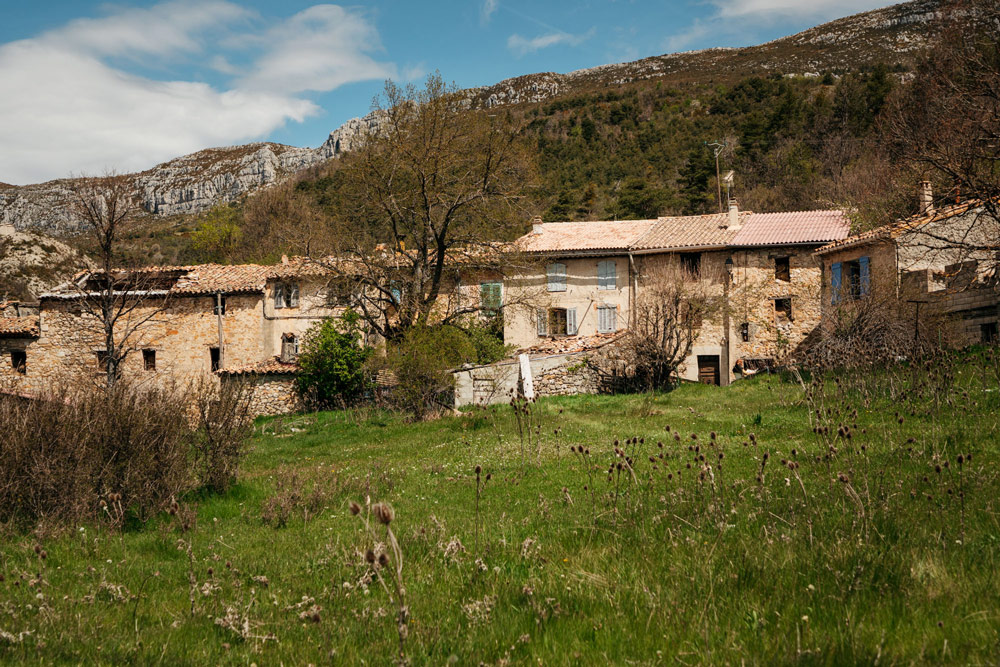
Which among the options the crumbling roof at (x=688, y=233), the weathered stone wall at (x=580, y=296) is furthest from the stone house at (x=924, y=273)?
the weathered stone wall at (x=580, y=296)

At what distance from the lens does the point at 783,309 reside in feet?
101

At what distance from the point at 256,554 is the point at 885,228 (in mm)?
25113

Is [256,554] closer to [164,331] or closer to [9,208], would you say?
[164,331]

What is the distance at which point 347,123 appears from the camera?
138m

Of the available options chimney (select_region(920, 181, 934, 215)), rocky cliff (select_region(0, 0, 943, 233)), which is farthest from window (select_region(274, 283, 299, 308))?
rocky cliff (select_region(0, 0, 943, 233))

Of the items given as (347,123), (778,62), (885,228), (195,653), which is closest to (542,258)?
(885,228)

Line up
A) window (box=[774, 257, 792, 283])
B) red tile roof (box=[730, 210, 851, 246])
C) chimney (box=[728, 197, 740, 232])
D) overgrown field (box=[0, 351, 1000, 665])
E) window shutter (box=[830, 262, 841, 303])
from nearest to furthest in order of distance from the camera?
1. overgrown field (box=[0, 351, 1000, 665])
2. window shutter (box=[830, 262, 841, 303])
3. red tile roof (box=[730, 210, 851, 246])
4. window (box=[774, 257, 792, 283])
5. chimney (box=[728, 197, 740, 232])

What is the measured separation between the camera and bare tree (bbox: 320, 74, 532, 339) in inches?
968

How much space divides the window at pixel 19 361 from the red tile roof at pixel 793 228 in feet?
114

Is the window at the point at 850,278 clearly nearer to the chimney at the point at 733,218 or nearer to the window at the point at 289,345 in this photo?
the chimney at the point at 733,218

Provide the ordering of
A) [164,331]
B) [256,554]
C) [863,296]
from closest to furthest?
1. [256,554]
2. [863,296]
3. [164,331]

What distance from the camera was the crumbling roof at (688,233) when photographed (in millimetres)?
31312

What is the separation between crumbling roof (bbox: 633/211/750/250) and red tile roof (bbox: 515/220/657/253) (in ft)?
2.38

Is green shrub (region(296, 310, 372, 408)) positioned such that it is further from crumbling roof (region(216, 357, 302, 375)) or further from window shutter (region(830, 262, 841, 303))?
window shutter (region(830, 262, 841, 303))
